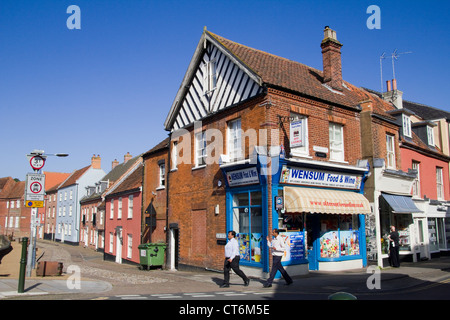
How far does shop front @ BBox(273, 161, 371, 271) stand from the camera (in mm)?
14555

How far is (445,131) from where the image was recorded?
26.6 m

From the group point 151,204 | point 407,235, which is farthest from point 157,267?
point 407,235

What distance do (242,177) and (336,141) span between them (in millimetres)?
4915

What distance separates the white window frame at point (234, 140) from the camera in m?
16.4

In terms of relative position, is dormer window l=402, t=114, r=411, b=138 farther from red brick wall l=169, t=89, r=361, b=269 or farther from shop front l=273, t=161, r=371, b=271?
shop front l=273, t=161, r=371, b=271

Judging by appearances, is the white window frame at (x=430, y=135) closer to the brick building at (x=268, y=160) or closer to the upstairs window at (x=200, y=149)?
the brick building at (x=268, y=160)

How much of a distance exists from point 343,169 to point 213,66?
7754 mm

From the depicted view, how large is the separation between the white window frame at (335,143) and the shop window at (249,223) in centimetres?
433

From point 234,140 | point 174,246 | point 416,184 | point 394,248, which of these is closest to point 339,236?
point 394,248

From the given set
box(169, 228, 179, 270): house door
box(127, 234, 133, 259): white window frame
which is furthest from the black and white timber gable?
box(127, 234, 133, 259): white window frame

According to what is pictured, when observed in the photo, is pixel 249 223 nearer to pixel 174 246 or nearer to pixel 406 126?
pixel 174 246

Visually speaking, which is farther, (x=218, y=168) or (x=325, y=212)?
(x=218, y=168)

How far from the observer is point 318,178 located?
15.8m
